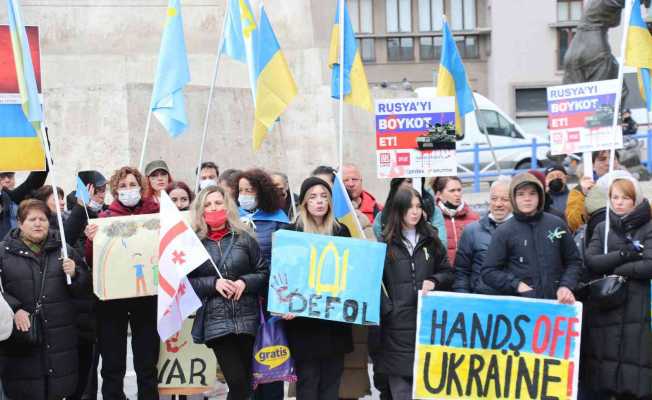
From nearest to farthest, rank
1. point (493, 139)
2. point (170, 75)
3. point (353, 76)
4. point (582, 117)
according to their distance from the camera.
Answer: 1. point (353, 76)
2. point (582, 117)
3. point (170, 75)
4. point (493, 139)

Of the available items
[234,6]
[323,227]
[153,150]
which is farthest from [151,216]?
[153,150]

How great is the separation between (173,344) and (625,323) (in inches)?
122

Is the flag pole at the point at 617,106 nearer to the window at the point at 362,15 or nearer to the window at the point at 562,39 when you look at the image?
the window at the point at 562,39

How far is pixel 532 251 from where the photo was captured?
7520 mm

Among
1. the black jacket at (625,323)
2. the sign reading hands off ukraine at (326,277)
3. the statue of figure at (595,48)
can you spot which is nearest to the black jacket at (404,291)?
the sign reading hands off ukraine at (326,277)

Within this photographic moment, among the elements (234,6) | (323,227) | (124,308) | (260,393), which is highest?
(234,6)

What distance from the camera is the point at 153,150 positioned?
13250 millimetres

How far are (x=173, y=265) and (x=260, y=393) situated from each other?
5.21ft

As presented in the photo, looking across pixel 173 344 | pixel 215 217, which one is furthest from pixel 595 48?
pixel 215 217

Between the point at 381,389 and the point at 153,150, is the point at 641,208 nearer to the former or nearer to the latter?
the point at 381,389

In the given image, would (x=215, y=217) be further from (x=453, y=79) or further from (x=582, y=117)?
(x=453, y=79)

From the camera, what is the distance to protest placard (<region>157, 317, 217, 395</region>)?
27.3 feet

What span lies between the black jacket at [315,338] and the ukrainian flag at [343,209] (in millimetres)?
762

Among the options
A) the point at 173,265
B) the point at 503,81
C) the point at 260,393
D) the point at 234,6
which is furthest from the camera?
the point at 503,81
